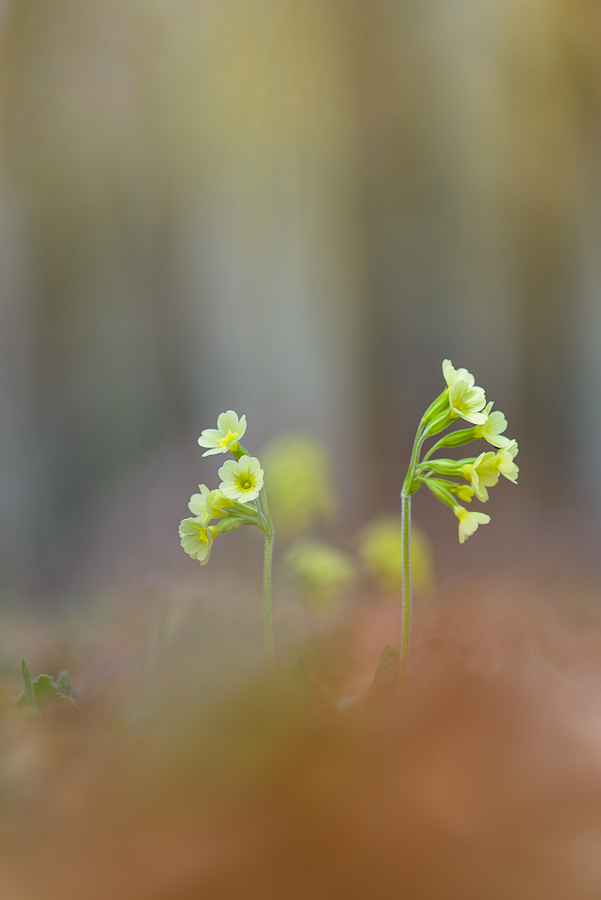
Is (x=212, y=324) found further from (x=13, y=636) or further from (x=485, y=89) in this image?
(x=13, y=636)

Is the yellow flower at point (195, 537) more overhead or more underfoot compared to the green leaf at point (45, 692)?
more overhead

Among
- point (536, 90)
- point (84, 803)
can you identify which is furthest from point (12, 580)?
point (536, 90)

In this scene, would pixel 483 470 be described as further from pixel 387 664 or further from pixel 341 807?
pixel 341 807

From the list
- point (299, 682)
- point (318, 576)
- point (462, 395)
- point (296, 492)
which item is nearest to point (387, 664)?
point (299, 682)

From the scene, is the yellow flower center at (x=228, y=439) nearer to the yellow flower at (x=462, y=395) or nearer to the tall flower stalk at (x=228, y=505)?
the tall flower stalk at (x=228, y=505)

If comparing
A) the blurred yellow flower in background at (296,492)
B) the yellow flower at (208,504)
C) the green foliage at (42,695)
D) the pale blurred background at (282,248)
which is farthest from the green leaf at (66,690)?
the pale blurred background at (282,248)
